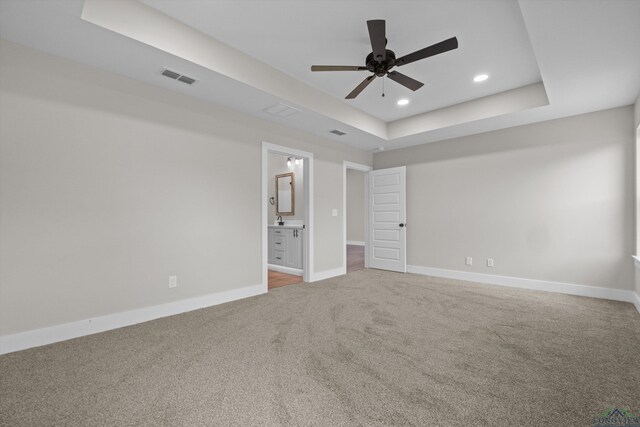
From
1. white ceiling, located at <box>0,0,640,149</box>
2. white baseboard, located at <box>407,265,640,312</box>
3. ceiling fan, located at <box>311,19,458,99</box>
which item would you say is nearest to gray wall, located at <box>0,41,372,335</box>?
white ceiling, located at <box>0,0,640,149</box>

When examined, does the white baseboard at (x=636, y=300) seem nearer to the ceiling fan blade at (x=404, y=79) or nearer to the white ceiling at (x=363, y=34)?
the white ceiling at (x=363, y=34)

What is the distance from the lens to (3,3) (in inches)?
79.0

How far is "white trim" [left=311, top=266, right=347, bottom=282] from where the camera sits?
16.4 ft

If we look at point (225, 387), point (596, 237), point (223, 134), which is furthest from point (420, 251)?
point (225, 387)

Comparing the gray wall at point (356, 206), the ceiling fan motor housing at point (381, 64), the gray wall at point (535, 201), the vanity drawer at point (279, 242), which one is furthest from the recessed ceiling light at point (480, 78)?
the gray wall at point (356, 206)

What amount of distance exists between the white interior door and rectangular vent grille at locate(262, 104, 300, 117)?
8.75 ft

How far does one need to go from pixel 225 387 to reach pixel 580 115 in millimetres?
5403

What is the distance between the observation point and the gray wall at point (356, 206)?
34.3 feet

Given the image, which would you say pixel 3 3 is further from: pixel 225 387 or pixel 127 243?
pixel 225 387

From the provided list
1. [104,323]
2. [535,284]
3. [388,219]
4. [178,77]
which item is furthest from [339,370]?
[388,219]

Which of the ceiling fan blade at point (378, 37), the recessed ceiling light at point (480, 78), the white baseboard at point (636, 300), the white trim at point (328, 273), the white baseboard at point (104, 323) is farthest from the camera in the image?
the white trim at point (328, 273)

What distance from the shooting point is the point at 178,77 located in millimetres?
3025

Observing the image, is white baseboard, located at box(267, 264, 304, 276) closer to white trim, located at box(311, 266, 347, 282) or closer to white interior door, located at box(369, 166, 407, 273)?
white trim, located at box(311, 266, 347, 282)

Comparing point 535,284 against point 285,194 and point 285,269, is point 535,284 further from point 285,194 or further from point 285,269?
point 285,194
